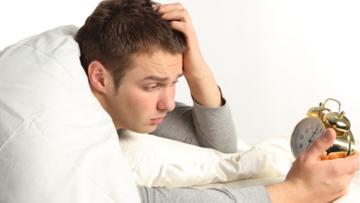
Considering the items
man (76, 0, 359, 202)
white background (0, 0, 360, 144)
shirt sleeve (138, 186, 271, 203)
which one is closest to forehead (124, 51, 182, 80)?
man (76, 0, 359, 202)

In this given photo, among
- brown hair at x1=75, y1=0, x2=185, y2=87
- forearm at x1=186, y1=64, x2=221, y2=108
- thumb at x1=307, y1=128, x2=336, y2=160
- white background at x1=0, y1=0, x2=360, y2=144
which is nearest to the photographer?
thumb at x1=307, y1=128, x2=336, y2=160

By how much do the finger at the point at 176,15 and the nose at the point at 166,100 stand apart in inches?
6.2

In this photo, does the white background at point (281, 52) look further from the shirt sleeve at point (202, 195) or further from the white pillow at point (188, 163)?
the shirt sleeve at point (202, 195)

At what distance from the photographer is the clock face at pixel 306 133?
3.77ft

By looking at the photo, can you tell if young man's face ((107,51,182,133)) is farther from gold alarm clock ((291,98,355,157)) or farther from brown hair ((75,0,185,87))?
gold alarm clock ((291,98,355,157))

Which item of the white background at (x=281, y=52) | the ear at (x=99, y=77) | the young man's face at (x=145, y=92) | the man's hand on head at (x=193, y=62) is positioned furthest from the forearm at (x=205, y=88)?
the white background at (x=281, y=52)

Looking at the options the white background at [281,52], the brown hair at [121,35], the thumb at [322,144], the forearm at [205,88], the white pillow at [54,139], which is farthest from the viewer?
the white background at [281,52]

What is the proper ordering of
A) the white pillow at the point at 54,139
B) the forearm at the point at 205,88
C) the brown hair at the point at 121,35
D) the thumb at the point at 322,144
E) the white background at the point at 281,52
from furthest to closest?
the white background at the point at 281,52 < the forearm at the point at 205,88 < the brown hair at the point at 121,35 < the thumb at the point at 322,144 < the white pillow at the point at 54,139

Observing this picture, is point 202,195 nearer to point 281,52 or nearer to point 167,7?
point 167,7

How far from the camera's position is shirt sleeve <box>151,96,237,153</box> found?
4.76 ft

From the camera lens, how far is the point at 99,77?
4.09 ft

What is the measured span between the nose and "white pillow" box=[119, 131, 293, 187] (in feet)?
0.33

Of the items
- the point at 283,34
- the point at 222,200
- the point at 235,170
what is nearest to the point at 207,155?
the point at 235,170

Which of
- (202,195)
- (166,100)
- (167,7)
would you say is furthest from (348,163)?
(167,7)
